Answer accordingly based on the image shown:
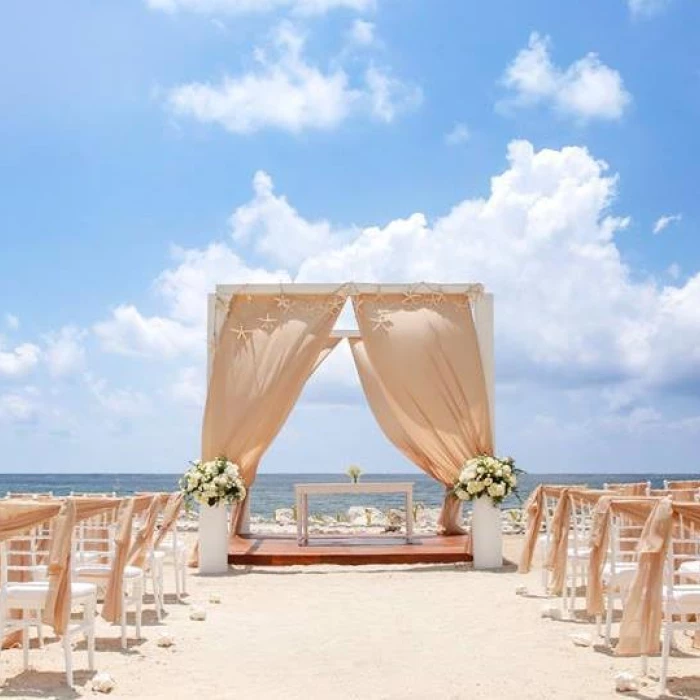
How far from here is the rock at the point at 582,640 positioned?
624cm

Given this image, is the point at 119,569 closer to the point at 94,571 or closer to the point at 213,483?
the point at 94,571

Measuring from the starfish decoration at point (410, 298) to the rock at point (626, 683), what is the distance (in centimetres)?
661

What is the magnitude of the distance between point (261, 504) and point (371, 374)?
25.8 m

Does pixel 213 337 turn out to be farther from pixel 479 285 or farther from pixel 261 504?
pixel 261 504

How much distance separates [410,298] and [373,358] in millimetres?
849

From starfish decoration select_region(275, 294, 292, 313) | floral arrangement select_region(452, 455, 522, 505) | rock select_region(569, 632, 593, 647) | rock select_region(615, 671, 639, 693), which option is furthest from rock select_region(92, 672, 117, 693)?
starfish decoration select_region(275, 294, 292, 313)

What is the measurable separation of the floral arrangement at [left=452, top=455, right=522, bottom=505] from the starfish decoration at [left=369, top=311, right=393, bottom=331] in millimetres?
1858

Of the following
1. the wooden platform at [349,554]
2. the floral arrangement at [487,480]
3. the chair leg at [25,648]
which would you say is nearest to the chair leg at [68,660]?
the chair leg at [25,648]

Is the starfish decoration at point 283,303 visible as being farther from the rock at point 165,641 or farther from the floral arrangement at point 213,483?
the rock at point 165,641

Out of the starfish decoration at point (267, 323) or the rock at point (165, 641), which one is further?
the starfish decoration at point (267, 323)

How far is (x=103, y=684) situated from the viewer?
5078 millimetres

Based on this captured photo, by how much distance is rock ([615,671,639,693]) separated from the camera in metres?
4.93

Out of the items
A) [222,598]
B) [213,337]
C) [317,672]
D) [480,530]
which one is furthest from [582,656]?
[213,337]

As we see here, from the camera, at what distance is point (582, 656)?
19.5 feet
